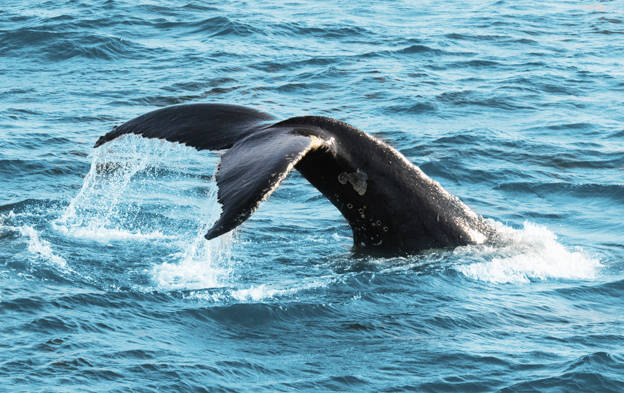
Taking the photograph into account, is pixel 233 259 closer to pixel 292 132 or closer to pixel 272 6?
pixel 292 132

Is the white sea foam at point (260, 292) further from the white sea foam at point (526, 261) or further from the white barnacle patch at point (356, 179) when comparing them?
the white sea foam at point (526, 261)

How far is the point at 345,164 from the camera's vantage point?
7613 millimetres

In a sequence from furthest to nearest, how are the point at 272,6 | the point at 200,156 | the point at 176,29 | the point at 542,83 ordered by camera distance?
the point at 272,6 < the point at 176,29 < the point at 542,83 < the point at 200,156

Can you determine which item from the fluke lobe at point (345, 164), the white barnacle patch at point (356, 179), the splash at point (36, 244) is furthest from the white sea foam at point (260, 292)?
the splash at point (36, 244)

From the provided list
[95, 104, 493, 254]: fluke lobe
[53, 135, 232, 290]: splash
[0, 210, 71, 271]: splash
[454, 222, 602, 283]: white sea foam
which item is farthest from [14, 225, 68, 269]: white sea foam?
[454, 222, 602, 283]: white sea foam

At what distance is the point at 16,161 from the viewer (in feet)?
40.2

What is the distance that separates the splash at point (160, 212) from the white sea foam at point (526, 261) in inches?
78.0

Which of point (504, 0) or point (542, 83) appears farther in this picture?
point (504, 0)

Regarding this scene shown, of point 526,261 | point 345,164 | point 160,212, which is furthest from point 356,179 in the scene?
point 160,212

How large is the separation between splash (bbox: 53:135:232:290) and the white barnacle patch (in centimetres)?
93

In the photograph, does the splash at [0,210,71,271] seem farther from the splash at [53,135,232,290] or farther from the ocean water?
the splash at [53,135,232,290]

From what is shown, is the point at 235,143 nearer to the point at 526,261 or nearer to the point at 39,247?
the point at 39,247

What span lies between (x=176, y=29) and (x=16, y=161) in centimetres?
884

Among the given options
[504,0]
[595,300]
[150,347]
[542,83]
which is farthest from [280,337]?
[504,0]
